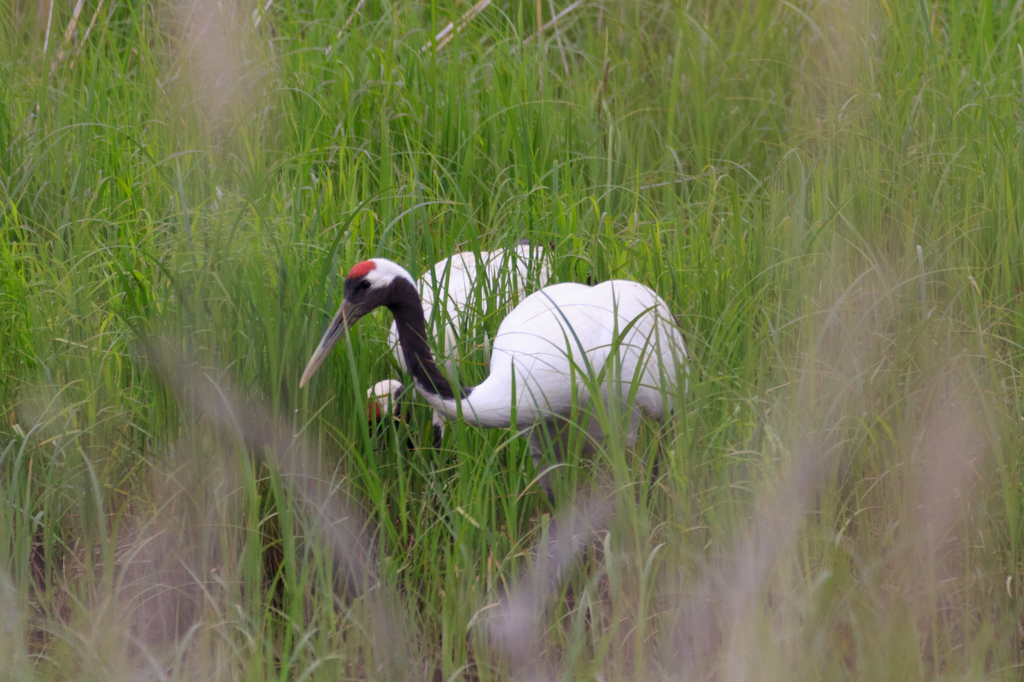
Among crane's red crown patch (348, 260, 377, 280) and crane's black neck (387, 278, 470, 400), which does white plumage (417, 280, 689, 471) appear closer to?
crane's black neck (387, 278, 470, 400)

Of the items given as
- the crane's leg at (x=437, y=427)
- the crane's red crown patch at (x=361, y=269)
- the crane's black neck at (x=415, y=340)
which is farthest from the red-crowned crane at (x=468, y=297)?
the crane's red crown patch at (x=361, y=269)

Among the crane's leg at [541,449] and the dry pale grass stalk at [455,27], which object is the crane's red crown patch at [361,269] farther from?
the dry pale grass stalk at [455,27]

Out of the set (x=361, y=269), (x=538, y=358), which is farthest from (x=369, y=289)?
(x=538, y=358)

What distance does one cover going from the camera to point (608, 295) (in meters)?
2.77

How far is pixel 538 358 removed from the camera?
250cm

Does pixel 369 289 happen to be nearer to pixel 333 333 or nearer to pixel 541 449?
pixel 333 333

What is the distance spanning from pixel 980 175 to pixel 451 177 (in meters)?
1.69

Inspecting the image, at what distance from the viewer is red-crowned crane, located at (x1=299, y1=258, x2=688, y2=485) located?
2.38m

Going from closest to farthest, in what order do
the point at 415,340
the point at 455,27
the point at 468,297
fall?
the point at 415,340
the point at 468,297
the point at 455,27

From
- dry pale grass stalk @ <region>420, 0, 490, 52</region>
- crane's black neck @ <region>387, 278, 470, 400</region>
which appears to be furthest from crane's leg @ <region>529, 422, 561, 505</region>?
dry pale grass stalk @ <region>420, 0, 490, 52</region>

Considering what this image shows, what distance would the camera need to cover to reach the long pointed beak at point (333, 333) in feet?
7.39

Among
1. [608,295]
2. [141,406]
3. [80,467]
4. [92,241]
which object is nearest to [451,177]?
[608,295]

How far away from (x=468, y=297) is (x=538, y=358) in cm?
47

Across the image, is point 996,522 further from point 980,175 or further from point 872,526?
point 980,175
